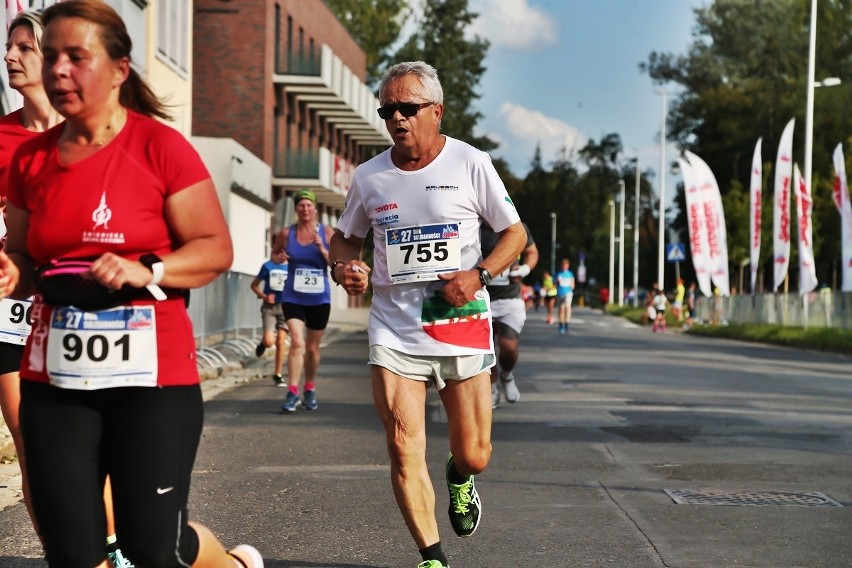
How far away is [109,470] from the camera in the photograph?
409cm

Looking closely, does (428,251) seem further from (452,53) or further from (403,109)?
Answer: (452,53)

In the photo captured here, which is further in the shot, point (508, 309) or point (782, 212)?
point (782, 212)

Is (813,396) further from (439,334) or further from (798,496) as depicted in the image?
(439,334)

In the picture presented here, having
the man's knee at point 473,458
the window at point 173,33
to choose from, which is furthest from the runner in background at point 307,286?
the window at point 173,33

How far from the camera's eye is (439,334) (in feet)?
20.1

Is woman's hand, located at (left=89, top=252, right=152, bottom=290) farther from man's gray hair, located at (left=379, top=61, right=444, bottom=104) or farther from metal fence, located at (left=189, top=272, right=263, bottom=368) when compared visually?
metal fence, located at (left=189, top=272, right=263, bottom=368)

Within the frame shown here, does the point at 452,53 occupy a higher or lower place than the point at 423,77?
higher

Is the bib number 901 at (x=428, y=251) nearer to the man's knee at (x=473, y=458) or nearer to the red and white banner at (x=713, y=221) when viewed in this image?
the man's knee at (x=473, y=458)

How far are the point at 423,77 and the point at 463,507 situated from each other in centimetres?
176

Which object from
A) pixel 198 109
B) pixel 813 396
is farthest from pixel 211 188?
pixel 198 109

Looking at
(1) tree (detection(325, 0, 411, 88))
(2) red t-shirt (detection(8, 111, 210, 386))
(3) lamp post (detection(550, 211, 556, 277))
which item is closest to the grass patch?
(2) red t-shirt (detection(8, 111, 210, 386))

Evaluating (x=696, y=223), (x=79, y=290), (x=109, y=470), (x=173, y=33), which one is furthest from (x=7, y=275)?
(x=696, y=223)

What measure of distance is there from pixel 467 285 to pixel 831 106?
225 ft

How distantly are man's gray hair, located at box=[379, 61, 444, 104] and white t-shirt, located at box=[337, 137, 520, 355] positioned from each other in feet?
0.72
